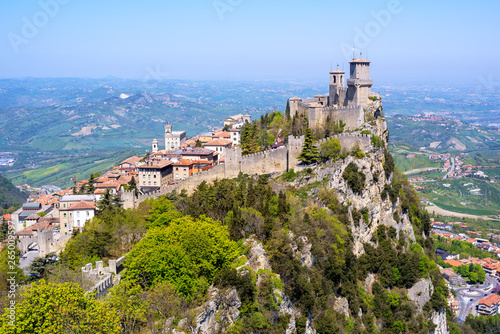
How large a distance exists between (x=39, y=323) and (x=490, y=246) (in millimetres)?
110137

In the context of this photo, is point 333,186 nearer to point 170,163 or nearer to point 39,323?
point 170,163

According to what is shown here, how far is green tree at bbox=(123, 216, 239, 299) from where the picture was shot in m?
28.9

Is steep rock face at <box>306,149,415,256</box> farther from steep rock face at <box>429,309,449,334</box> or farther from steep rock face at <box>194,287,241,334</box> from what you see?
steep rock face at <box>194,287,241,334</box>

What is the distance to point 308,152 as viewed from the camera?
4884cm

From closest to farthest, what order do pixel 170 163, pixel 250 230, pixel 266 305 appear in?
1. pixel 266 305
2. pixel 250 230
3. pixel 170 163

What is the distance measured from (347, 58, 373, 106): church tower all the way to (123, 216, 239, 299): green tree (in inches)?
1127

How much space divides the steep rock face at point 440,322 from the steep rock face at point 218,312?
29145mm

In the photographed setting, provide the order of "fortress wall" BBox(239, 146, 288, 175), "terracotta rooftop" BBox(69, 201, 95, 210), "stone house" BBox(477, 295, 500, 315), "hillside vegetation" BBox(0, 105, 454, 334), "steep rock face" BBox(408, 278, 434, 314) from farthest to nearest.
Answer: "stone house" BBox(477, 295, 500, 315) → "fortress wall" BBox(239, 146, 288, 175) → "steep rock face" BBox(408, 278, 434, 314) → "terracotta rooftop" BBox(69, 201, 95, 210) → "hillside vegetation" BBox(0, 105, 454, 334)

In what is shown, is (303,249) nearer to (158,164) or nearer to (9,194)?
(158,164)

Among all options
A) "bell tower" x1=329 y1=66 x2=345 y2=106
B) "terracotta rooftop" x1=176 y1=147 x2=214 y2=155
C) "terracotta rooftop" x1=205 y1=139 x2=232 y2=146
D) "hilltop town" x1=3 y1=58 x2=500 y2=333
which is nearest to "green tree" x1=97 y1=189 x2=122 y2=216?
"hilltop town" x1=3 y1=58 x2=500 y2=333

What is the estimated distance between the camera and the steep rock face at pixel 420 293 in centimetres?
4825

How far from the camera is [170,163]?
5494 cm

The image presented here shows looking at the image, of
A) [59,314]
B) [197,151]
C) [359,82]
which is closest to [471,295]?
[359,82]

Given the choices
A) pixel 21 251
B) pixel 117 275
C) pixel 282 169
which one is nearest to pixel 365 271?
pixel 282 169
